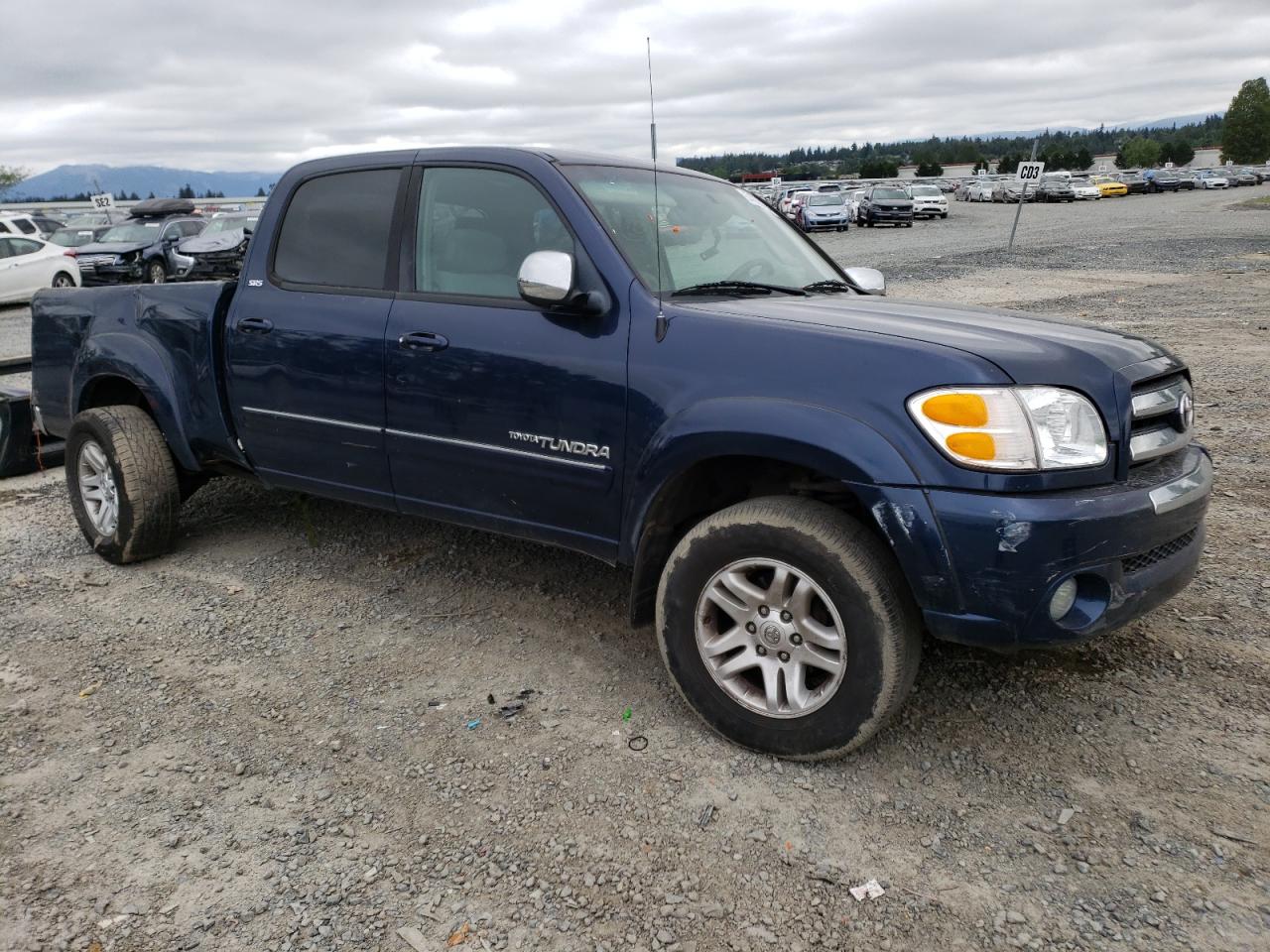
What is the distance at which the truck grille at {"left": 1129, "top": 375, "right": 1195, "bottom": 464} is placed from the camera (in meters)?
2.78

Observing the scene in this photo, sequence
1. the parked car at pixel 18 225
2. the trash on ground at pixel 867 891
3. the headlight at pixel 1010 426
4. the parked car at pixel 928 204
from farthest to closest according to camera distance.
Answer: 1. the parked car at pixel 928 204
2. the parked car at pixel 18 225
3. the headlight at pixel 1010 426
4. the trash on ground at pixel 867 891

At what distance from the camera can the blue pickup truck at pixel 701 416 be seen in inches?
101

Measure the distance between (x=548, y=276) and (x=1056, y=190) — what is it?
198 feet

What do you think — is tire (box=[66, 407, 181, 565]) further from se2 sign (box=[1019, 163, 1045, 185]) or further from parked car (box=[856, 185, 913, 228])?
parked car (box=[856, 185, 913, 228])

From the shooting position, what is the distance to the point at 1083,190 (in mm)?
56750

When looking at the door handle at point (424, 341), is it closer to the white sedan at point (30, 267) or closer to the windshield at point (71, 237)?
the white sedan at point (30, 267)

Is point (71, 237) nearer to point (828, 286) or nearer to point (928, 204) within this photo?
point (828, 286)

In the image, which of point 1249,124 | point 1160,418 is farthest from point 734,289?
point 1249,124

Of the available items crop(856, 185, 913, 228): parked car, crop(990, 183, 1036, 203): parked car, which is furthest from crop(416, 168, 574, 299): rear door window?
crop(990, 183, 1036, 203): parked car

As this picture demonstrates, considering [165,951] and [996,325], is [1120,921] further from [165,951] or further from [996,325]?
[165,951]

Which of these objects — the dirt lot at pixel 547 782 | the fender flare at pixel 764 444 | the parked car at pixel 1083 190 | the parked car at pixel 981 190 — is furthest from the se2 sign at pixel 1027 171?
the parked car at pixel 1083 190

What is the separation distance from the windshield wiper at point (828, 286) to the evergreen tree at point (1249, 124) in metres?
127

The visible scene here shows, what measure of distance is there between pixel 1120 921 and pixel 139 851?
2.52m

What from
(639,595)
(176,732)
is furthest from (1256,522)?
(176,732)
